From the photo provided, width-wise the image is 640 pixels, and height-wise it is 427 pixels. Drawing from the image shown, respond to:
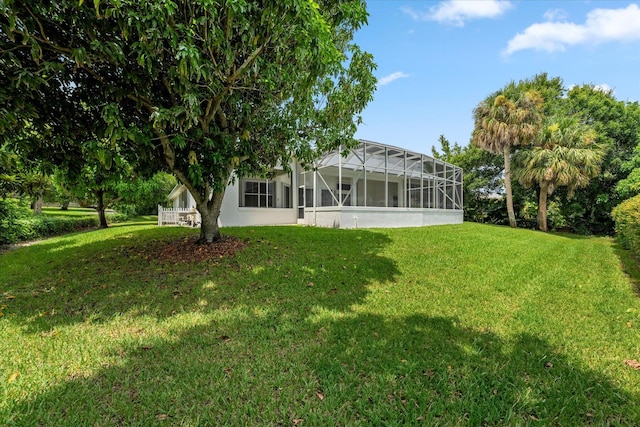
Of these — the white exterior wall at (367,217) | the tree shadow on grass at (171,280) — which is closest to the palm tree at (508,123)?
the white exterior wall at (367,217)

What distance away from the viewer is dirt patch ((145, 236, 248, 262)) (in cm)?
697

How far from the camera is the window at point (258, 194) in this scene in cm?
1443

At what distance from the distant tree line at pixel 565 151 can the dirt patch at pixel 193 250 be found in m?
18.5

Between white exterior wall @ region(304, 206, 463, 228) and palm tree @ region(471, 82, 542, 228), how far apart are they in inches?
251

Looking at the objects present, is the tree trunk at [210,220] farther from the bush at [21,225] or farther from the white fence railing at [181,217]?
the bush at [21,225]

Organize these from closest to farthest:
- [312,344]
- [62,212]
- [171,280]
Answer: [312,344]
[171,280]
[62,212]

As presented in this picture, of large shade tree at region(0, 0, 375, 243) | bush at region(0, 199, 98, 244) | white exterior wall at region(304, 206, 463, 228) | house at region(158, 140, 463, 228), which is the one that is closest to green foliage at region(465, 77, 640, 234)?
house at region(158, 140, 463, 228)

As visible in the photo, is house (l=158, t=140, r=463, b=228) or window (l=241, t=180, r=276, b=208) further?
window (l=241, t=180, r=276, b=208)

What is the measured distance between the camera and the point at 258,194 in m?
14.8

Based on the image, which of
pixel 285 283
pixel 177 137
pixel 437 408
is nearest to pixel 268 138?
pixel 177 137

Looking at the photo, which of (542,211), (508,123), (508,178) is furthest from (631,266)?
(508,123)

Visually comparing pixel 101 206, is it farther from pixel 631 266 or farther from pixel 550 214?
pixel 550 214

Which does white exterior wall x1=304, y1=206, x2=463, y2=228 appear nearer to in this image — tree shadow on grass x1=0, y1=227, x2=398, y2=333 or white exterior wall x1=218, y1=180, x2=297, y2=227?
Result: white exterior wall x1=218, y1=180, x2=297, y2=227

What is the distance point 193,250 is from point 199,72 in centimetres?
467
